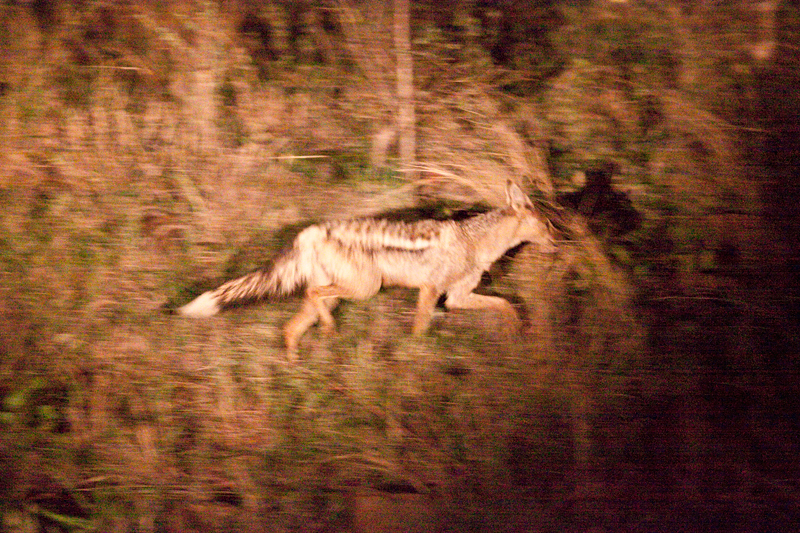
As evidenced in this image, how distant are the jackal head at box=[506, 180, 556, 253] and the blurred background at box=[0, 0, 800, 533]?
153mm

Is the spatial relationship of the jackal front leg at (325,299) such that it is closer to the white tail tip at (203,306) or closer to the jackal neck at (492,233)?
the white tail tip at (203,306)

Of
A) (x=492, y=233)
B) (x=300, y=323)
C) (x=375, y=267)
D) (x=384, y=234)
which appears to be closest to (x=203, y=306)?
(x=300, y=323)

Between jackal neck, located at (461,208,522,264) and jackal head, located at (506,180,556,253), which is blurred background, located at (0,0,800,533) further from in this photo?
jackal neck, located at (461,208,522,264)

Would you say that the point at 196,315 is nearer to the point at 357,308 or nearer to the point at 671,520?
the point at 357,308

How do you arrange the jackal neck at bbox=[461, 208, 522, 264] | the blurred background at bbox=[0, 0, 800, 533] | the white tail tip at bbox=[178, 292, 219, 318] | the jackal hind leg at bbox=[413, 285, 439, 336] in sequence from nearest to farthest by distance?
the blurred background at bbox=[0, 0, 800, 533] < the white tail tip at bbox=[178, 292, 219, 318] < the jackal hind leg at bbox=[413, 285, 439, 336] < the jackal neck at bbox=[461, 208, 522, 264]

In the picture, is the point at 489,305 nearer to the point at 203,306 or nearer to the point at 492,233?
the point at 492,233

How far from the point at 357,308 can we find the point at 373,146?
165cm

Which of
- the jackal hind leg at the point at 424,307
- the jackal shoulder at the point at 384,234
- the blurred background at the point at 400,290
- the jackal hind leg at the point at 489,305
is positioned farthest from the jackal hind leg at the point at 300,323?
the jackal hind leg at the point at 489,305

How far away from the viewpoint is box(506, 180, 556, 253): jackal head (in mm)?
5504

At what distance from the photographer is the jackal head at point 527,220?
5504mm

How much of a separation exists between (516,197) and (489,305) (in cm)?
95

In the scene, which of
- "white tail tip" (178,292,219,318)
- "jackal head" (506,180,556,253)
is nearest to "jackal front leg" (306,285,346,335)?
"white tail tip" (178,292,219,318)

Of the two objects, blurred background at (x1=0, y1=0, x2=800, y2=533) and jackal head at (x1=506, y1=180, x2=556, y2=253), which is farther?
jackal head at (x1=506, y1=180, x2=556, y2=253)

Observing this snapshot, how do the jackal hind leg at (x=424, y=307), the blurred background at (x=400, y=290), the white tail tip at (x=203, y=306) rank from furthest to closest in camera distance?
the jackal hind leg at (x=424, y=307), the white tail tip at (x=203, y=306), the blurred background at (x=400, y=290)
